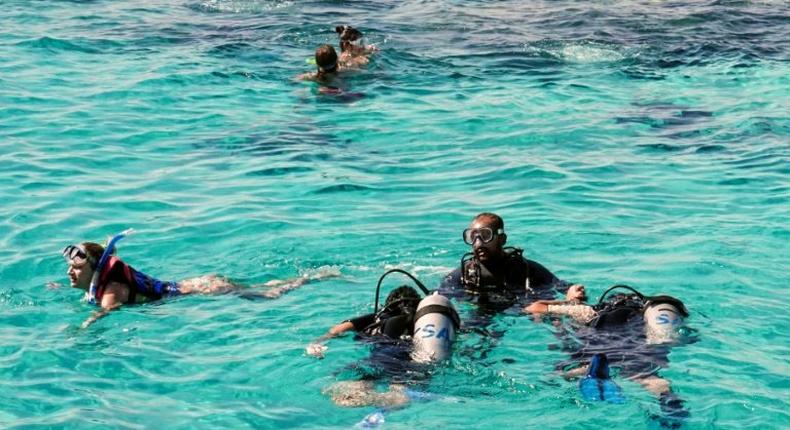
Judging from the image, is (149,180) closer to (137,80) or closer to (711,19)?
(137,80)

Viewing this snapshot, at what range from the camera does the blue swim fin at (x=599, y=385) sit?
6895 millimetres

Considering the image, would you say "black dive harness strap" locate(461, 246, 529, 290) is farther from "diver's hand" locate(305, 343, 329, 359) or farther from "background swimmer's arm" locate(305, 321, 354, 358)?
"diver's hand" locate(305, 343, 329, 359)

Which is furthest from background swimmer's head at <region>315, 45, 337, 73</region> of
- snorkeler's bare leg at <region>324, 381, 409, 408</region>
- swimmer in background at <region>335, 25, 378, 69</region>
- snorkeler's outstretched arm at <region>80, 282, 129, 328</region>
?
snorkeler's bare leg at <region>324, 381, 409, 408</region>

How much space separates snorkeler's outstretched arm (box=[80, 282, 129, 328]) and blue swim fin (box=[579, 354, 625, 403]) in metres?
3.76

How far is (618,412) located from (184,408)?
2738 millimetres

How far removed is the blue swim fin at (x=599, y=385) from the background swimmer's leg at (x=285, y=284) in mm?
3141

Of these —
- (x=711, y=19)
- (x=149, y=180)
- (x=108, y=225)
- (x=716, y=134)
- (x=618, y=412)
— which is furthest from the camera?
(x=711, y=19)

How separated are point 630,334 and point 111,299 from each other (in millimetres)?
3921

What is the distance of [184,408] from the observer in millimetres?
7277

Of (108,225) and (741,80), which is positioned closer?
(108,225)

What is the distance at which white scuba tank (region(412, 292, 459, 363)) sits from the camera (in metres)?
7.34

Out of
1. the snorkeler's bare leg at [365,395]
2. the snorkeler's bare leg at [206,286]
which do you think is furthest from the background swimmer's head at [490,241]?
the snorkeler's bare leg at [206,286]

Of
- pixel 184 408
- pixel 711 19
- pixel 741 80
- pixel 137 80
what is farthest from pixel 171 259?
pixel 711 19

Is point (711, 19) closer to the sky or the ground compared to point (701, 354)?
closer to the sky
